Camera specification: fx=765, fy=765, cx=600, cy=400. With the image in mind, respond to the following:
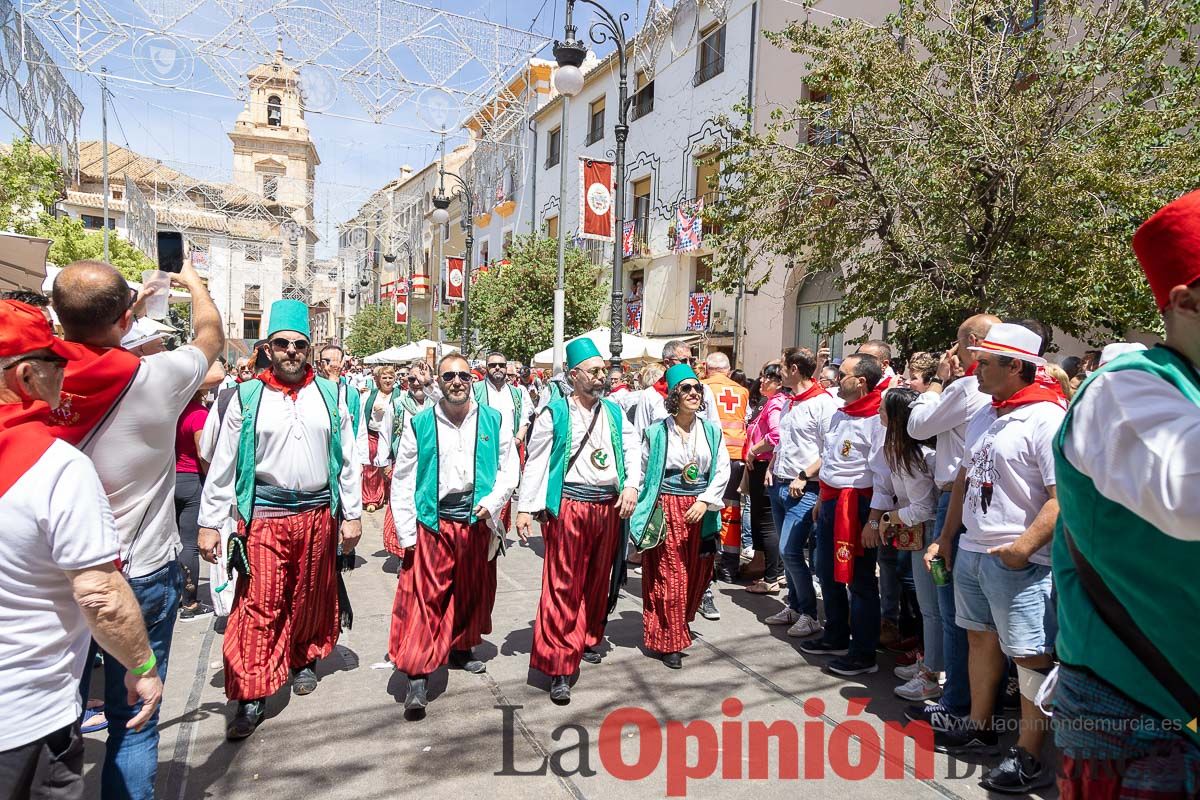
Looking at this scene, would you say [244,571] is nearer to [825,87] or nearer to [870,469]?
[870,469]

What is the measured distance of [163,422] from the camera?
8.98ft

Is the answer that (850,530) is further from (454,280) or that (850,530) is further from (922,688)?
(454,280)

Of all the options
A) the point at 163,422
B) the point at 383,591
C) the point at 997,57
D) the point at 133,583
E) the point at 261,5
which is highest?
the point at 261,5

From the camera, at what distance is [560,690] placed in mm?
4402

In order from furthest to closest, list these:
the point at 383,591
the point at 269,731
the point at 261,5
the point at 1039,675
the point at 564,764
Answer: the point at 261,5 → the point at 383,591 → the point at 269,731 → the point at 564,764 → the point at 1039,675

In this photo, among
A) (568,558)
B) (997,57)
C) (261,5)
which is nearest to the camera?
(568,558)

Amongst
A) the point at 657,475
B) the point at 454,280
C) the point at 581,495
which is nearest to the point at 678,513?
the point at 657,475

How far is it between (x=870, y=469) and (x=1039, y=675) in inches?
73.8

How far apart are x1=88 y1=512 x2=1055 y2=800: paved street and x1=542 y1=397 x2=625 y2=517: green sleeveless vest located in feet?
3.75

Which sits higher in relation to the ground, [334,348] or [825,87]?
[825,87]

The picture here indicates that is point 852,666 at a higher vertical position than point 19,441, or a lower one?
lower

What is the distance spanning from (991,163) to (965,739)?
6299 millimetres

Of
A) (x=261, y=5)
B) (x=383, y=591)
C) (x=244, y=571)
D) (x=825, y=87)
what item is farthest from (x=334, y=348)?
(x=261, y=5)

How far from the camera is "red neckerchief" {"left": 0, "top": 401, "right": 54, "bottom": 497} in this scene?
1759 mm
